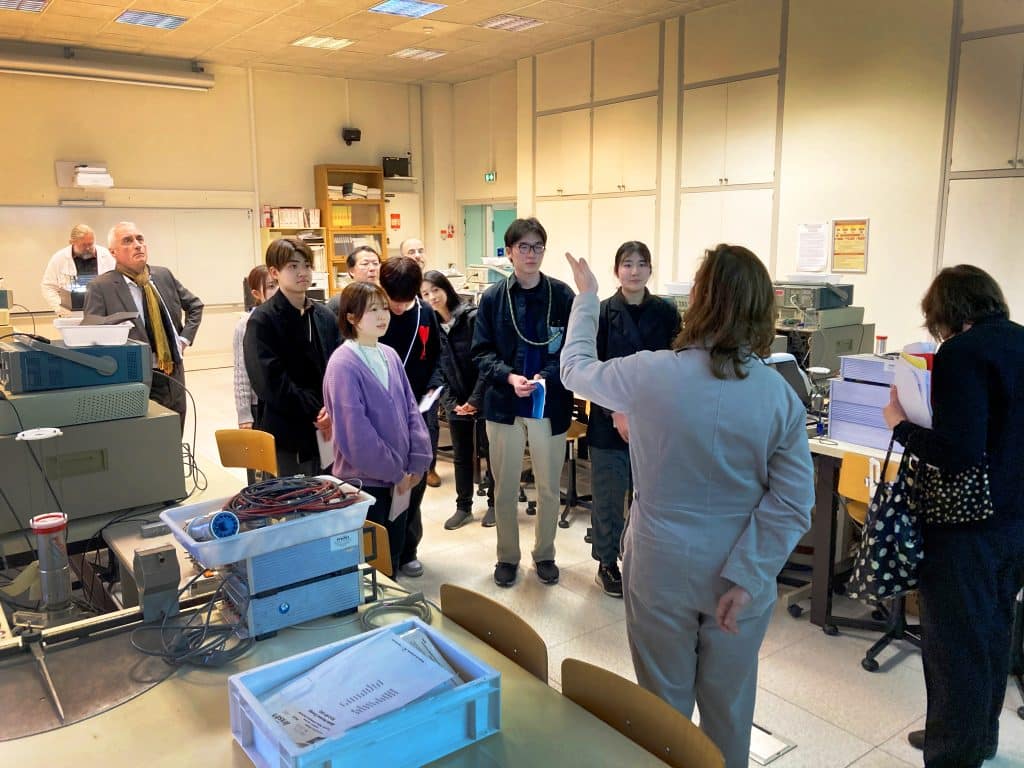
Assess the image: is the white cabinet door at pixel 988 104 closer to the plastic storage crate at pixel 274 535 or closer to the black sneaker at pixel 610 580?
the black sneaker at pixel 610 580

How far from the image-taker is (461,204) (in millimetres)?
10539

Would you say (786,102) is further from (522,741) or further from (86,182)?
(86,182)

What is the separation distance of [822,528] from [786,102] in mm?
4301

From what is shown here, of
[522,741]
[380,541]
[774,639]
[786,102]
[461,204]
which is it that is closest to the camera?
[522,741]

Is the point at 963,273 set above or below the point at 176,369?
above

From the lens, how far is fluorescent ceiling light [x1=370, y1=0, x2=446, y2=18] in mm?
6523

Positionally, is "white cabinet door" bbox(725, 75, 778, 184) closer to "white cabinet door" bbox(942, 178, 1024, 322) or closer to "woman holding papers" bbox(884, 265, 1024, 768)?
"white cabinet door" bbox(942, 178, 1024, 322)

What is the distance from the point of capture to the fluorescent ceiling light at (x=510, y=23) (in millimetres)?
7055

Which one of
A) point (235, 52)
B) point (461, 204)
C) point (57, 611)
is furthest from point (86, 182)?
point (57, 611)

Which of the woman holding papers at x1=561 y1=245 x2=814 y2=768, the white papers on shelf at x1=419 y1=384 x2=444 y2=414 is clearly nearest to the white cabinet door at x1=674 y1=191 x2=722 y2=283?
the white papers on shelf at x1=419 y1=384 x2=444 y2=414

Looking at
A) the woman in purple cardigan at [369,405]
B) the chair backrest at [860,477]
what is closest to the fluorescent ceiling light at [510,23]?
the woman in purple cardigan at [369,405]

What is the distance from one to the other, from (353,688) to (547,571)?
221 cm

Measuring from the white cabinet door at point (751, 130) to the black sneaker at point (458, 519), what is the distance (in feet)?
13.1

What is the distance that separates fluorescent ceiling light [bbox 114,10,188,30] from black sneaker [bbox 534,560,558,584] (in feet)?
19.5
